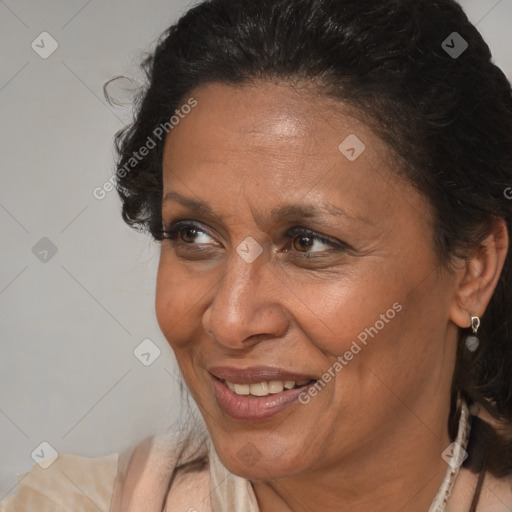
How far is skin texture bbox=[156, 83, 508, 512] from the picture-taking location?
1.89 m

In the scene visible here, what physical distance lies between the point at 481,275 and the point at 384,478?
477mm

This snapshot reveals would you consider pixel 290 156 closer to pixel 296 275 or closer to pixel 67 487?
pixel 296 275

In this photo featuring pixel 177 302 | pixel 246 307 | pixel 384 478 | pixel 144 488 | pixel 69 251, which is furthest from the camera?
pixel 69 251

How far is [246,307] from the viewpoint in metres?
1.87

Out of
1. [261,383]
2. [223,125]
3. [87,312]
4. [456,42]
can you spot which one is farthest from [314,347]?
[87,312]

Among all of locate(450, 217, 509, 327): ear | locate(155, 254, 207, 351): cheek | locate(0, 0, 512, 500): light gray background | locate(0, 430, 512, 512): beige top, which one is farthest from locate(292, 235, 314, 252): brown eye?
locate(0, 0, 512, 500): light gray background

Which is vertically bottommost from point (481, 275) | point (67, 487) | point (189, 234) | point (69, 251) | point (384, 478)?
point (384, 478)

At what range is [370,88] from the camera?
6.37 ft

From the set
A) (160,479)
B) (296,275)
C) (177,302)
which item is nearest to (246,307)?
(296,275)

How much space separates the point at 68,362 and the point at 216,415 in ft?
4.86

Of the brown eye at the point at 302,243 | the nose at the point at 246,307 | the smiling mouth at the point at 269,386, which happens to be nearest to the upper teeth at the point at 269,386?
the smiling mouth at the point at 269,386

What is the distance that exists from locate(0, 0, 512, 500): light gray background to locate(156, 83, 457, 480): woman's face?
4.37ft

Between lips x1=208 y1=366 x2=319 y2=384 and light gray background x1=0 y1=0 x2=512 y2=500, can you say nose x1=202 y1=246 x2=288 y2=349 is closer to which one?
lips x1=208 y1=366 x2=319 y2=384

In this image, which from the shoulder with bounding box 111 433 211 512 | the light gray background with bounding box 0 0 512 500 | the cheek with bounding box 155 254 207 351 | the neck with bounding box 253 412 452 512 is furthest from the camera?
the light gray background with bounding box 0 0 512 500
